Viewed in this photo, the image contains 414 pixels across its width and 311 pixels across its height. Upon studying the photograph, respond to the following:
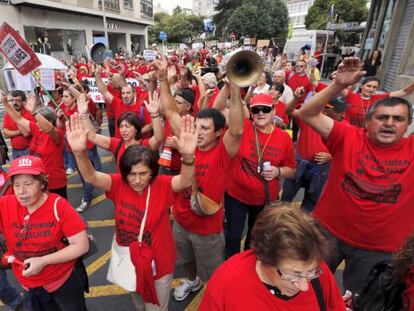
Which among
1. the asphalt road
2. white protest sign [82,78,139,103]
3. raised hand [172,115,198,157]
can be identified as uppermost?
raised hand [172,115,198,157]

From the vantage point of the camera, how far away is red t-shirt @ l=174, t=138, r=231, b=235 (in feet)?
9.25

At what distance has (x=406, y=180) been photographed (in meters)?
2.29

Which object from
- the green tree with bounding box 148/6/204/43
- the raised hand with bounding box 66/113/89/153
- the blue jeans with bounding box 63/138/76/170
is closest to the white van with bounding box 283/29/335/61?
the blue jeans with bounding box 63/138/76/170

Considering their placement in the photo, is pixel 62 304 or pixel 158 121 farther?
pixel 158 121

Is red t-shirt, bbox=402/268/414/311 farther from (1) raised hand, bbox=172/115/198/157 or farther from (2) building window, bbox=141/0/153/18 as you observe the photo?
(2) building window, bbox=141/0/153/18

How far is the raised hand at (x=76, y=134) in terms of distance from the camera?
2.27 meters

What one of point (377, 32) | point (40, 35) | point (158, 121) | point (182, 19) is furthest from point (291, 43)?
point (182, 19)

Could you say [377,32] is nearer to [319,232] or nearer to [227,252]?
[227,252]

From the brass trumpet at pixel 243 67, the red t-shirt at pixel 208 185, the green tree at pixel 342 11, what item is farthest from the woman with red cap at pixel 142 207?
the green tree at pixel 342 11

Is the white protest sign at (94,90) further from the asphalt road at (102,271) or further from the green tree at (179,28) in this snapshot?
the green tree at (179,28)

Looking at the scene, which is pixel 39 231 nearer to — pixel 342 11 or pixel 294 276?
pixel 294 276

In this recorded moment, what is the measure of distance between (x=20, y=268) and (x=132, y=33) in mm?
42070

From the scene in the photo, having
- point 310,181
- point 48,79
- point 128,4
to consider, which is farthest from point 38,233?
point 128,4

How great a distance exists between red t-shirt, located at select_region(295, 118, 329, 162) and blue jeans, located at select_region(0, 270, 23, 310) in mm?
3458
